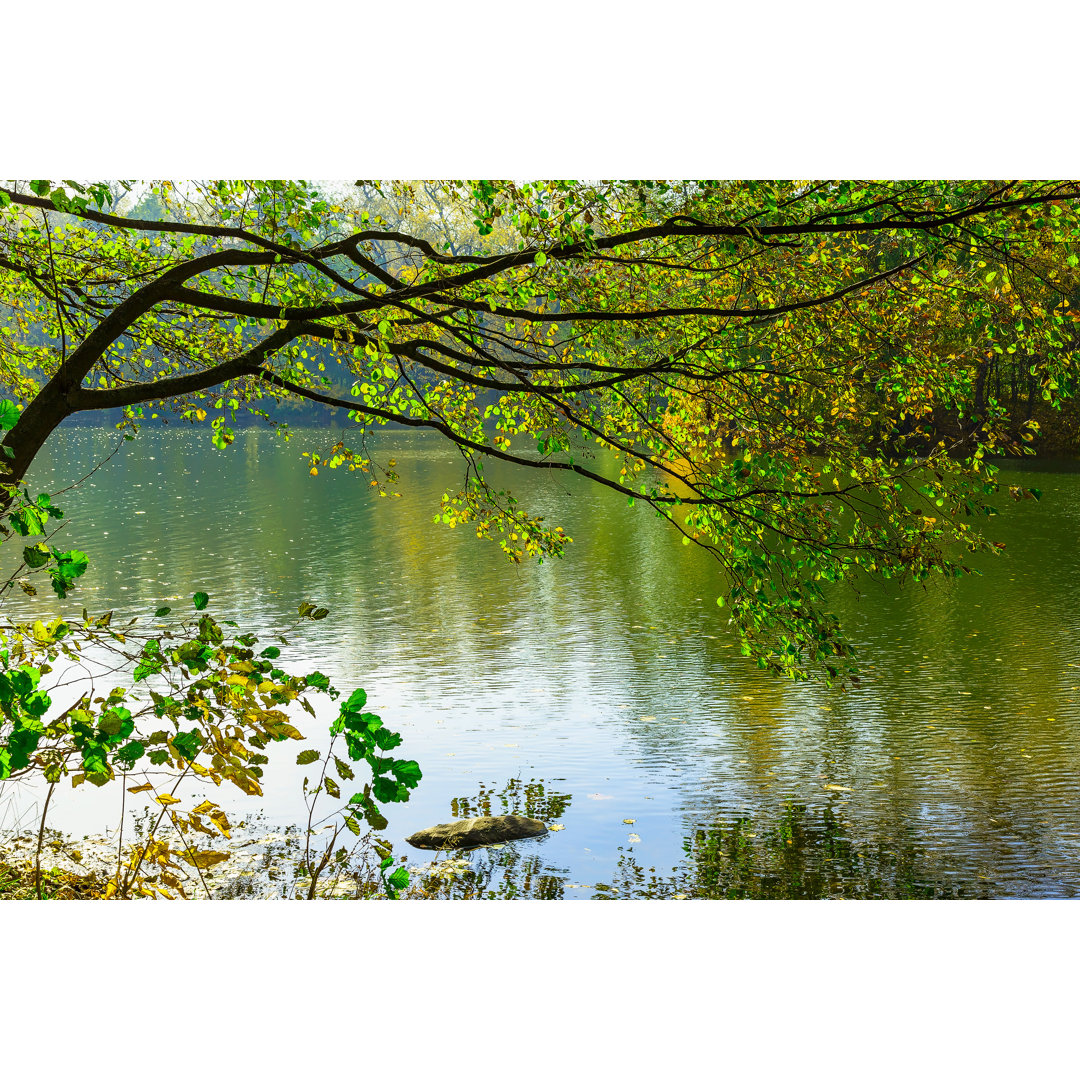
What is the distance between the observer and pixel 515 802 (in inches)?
348

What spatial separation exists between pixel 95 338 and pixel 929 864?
6.39m

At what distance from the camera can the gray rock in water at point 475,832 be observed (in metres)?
7.91

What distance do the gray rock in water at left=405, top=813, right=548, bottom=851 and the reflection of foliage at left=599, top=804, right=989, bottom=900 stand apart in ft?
2.76

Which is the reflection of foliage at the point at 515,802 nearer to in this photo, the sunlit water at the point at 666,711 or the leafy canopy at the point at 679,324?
the sunlit water at the point at 666,711

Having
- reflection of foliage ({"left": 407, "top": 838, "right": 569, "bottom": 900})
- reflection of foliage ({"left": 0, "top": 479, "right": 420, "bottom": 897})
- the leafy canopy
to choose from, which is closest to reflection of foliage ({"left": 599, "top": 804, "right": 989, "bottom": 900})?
reflection of foliage ({"left": 407, "top": 838, "right": 569, "bottom": 900})

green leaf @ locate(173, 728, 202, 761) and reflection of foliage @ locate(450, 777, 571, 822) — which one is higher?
reflection of foliage @ locate(450, 777, 571, 822)

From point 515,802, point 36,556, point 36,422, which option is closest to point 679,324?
point 515,802

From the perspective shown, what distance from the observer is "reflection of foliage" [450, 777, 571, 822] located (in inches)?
339

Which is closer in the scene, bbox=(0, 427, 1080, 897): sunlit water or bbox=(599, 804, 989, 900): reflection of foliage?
bbox=(599, 804, 989, 900): reflection of foliage

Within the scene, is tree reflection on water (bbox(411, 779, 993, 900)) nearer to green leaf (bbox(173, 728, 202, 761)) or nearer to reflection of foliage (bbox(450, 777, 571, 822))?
reflection of foliage (bbox(450, 777, 571, 822))

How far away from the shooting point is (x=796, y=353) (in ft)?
26.9

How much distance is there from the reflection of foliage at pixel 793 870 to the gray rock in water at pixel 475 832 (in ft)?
2.76

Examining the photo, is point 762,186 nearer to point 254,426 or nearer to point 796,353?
point 796,353

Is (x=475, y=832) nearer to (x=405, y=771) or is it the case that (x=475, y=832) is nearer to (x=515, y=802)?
(x=515, y=802)
